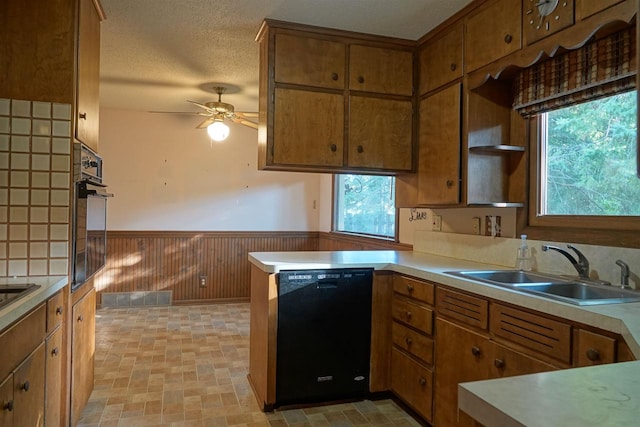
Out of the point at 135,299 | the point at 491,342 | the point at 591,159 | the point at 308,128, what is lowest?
the point at 135,299

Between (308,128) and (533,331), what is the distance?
1884 mm

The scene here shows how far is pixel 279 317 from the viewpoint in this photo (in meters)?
2.54

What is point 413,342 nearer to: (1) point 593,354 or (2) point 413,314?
(2) point 413,314

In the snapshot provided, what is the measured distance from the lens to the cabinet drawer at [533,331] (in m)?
1.56

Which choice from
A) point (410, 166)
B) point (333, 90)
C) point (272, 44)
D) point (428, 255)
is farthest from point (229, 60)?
point (428, 255)

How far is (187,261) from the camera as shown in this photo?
5473 mm

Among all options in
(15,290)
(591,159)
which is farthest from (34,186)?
(591,159)

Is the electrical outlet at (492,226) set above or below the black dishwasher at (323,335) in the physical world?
above

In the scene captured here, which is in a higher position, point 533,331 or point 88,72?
point 88,72

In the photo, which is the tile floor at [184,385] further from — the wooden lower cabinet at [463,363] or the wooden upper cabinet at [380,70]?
the wooden upper cabinet at [380,70]

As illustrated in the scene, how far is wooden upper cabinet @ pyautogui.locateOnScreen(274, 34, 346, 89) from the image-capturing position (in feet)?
9.41

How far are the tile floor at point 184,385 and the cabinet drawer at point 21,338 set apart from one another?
0.96 meters

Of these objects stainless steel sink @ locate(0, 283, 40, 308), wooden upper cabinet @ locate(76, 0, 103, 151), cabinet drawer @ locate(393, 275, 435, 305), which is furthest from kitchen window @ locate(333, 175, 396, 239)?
stainless steel sink @ locate(0, 283, 40, 308)

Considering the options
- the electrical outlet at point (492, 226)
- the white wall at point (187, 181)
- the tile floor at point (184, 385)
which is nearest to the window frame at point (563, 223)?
the electrical outlet at point (492, 226)
